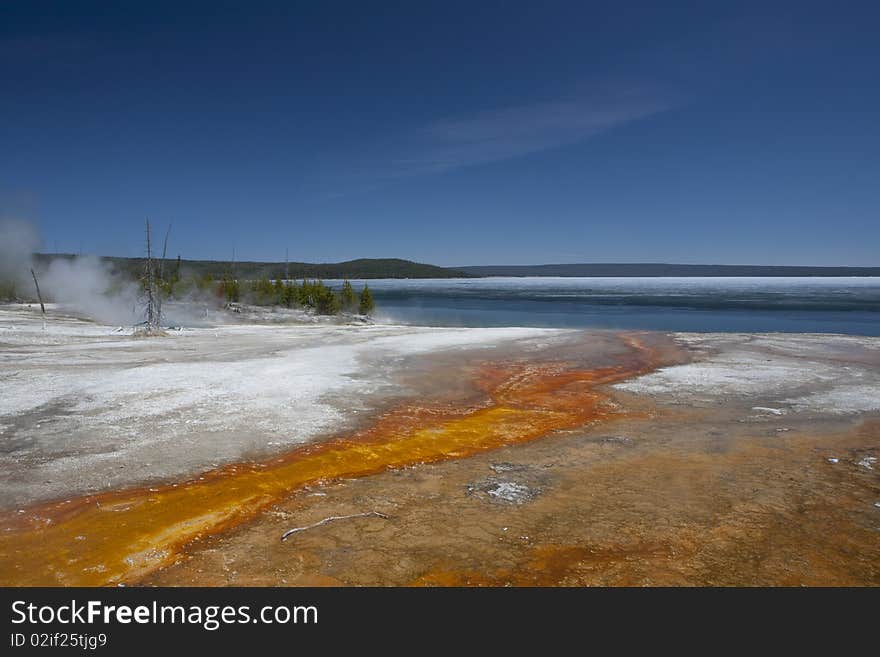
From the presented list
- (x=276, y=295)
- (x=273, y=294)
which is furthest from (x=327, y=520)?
(x=273, y=294)

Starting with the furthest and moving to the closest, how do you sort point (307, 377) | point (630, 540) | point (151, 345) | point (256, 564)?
1. point (151, 345)
2. point (307, 377)
3. point (630, 540)
4. point (256, 564)

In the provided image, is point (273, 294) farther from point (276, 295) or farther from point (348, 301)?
point (348, 301)

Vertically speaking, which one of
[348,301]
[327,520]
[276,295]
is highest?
[276,295]

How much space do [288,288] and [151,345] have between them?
38.1 metres

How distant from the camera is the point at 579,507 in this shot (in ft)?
23.0

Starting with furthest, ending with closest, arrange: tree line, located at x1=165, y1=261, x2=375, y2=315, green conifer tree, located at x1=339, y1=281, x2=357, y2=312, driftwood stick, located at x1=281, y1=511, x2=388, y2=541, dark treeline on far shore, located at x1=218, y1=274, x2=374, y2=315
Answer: green conifer tree, located at x1=339, y1=281, x2=357, y2=312 < dark treeline on far shore, located at x1=218, y1=274, x2=374, y2=315 < tree line, located at x1=165, y1=261, x2=375, y2=315 < driftwood stick, located at x1=281, y1=511, x2=388, y2=541

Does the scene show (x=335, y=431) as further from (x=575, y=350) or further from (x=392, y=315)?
(x=392, y=315)

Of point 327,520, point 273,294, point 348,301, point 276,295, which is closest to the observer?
point 327,520

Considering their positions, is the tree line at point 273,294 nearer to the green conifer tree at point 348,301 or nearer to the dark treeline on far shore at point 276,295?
the dark treeline on far shore at point 276,295

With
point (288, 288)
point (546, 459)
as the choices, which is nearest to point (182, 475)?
point (546, 459)

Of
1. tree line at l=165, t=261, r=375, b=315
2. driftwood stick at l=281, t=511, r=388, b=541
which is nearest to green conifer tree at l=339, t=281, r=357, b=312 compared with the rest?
tree line at l=165, t=261, r=375, b=315

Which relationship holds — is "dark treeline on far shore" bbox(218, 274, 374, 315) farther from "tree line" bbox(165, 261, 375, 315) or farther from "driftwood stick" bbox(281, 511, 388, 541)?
"driftwood stick" bbox(281, 511, 388, 541)

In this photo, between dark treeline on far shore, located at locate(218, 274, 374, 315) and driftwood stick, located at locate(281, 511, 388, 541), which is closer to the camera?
driftwood stick, located at locate(281, 511, 388, 541)

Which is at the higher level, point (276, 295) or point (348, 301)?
point (276, 295)
